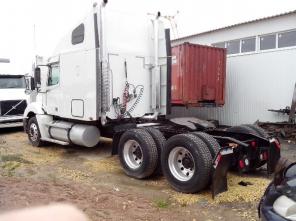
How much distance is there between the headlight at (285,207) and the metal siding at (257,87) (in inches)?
398

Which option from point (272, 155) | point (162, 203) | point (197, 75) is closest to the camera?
point (162, 203)

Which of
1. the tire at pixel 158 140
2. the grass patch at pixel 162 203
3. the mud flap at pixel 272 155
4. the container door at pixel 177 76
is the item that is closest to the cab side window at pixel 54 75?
the tire at pixel 158 140

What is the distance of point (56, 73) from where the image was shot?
9.80 meters

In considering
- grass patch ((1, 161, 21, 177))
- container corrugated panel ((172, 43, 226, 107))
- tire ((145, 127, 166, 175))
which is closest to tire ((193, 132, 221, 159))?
tire ((145, 127, 166, 175))

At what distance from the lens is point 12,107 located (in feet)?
45.5

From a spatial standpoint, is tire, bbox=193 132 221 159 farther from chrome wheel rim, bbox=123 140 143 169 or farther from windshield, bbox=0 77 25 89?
windshield, bbox=0 77 25 89

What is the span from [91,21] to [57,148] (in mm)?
4084

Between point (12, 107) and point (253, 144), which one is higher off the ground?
point (12, 107)

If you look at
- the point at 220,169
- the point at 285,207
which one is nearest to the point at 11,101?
the point at 220,169

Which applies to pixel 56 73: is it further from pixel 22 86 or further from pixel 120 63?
pixel 22 86

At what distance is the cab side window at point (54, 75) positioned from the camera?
9705mm

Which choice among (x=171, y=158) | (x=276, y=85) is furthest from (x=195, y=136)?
(x=276, y=85)

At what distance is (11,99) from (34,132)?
3993 mm

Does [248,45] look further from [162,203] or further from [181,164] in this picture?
[162,203]
